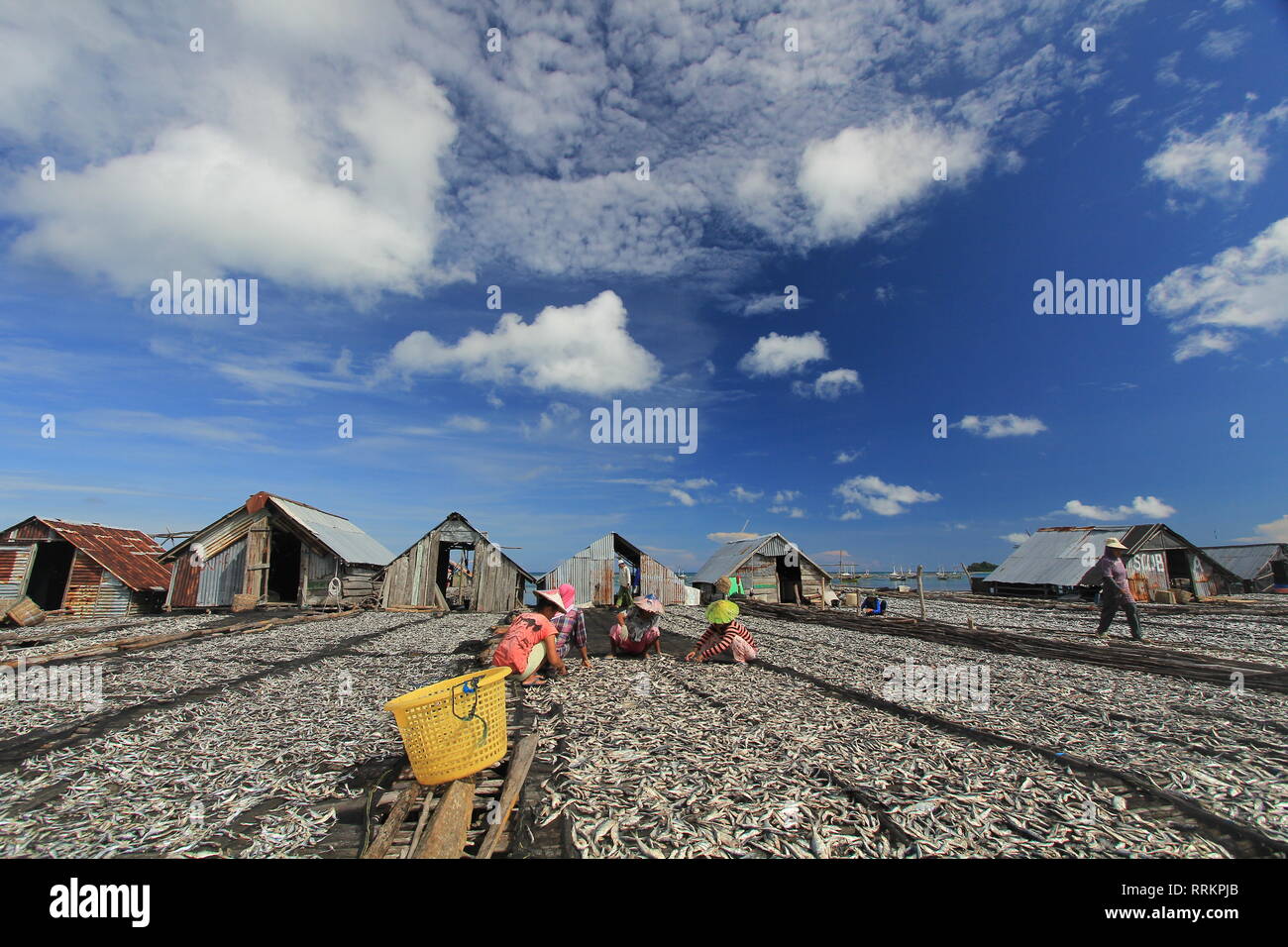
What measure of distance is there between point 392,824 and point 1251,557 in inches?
2926

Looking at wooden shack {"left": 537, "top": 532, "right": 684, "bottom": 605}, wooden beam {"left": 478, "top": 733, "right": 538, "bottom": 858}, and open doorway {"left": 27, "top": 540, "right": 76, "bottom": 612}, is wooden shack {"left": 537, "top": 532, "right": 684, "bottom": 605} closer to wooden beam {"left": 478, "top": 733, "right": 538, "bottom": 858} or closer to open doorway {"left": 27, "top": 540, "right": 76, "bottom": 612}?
open doorway {"left": 27, "top": 540, "right": 76, "bottom": 612}

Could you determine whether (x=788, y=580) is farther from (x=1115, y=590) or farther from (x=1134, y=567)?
(x=1115, y=590)

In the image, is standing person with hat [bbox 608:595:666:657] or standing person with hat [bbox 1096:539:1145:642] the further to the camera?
standing person with hat [bbox 1096:539:1145:642]

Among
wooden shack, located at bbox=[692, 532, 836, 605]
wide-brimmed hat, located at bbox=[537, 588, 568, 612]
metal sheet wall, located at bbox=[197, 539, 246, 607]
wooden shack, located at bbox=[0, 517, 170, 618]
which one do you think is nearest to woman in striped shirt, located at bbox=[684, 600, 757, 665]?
wide-brimmed hat, located at bbox=[537, 588, 568, 612]

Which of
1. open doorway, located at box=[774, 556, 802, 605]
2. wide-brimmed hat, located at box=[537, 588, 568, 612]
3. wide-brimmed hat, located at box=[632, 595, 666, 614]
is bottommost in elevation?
open doorway, located at box=[774, 556, 802, 605]

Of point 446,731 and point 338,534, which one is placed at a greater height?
point 338,534

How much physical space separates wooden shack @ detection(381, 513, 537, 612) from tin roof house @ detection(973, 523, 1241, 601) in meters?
40.6

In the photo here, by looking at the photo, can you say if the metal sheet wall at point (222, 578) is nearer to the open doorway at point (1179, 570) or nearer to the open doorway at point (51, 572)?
the open doorway at point (51, 572)

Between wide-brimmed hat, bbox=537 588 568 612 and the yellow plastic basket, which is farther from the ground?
wide-brimmed hat, bbox=537 588 568 612

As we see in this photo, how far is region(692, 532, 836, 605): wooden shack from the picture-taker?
40.7 metres

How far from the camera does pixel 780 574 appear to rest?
140 feet

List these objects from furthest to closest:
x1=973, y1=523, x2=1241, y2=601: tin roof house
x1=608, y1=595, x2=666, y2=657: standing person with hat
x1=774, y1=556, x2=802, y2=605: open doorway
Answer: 1. x1=774, y1=556, x2=802, y2=605: open doorway
2. x1=973, y1=523, x2=1241, y2=601: tin roof house
3. x1=608, y1=595, x2=666, y2=657: standing person with hat

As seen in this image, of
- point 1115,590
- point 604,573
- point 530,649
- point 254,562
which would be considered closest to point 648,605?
point 530,649
